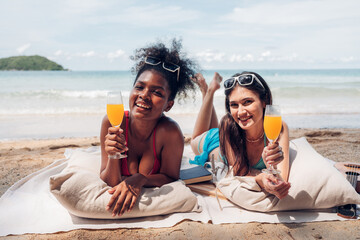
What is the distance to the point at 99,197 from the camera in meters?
2.69

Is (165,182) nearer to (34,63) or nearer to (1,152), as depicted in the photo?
(1,152)

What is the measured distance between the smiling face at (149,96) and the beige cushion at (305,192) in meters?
1.13

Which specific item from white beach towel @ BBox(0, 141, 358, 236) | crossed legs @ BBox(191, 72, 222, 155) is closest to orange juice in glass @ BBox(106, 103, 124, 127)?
white beach towel @ BBox(0, 141, 358, 236)

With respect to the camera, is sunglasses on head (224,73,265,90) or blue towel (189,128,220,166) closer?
sunglasses on head (224,73,265,90)

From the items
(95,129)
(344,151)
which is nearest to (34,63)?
(95,129)

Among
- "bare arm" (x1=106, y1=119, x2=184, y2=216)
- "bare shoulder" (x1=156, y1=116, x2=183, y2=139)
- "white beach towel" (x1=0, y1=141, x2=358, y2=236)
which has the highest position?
"bare shoulder" (x1=156, y1=116, x2=183, y2=139)

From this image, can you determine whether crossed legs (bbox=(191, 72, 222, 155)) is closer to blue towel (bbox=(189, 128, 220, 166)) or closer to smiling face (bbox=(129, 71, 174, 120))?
blue towel (bbox=(189, 128, 220, 166))

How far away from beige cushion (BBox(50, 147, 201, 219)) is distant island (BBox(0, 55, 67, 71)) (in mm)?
60218

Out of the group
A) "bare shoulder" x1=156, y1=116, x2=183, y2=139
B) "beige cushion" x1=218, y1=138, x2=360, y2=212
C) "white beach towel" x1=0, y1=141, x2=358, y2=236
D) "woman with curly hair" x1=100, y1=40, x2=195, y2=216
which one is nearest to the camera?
"white beach towel" x1=0, y1=141, x2=358, y2=236

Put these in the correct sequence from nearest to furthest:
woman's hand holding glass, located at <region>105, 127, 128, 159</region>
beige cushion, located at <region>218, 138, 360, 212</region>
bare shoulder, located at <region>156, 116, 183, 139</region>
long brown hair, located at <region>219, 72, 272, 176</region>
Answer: woman's hand holding glass, located at <region>105, 127, 128, 159</region>
beige cushion, located at <region>218, 138, 360, 212</region>
bare shoulder, located at <region>156, 116, 183, 139</region>
long brown hair, located at <region>219, 72, 272, 176</region>

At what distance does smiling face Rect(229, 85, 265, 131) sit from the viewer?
3012 mm

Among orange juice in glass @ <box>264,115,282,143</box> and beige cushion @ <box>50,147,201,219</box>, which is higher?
orange juice in glass @ <box>264,115,282,143</box>

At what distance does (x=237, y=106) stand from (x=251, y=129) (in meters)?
0.35

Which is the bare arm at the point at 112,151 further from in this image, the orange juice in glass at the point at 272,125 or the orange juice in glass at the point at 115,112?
the orange juice in glass at the point at 272,125
